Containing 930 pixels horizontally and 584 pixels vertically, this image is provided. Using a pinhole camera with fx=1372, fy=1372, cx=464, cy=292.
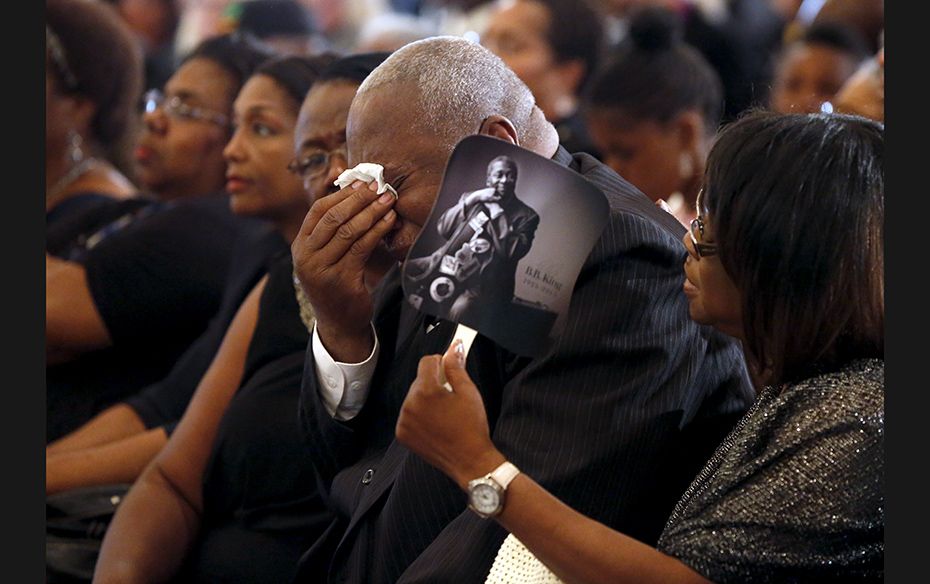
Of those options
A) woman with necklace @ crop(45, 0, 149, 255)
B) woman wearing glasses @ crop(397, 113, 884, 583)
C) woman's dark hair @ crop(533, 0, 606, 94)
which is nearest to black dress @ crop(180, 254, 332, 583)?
woman wearing glasses @ crop(397, 113, 884, 583)

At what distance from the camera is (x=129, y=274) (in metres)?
3.38

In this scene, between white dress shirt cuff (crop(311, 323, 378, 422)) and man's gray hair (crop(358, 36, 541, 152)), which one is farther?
white dress shirt cuff (crop(311, 323, 378, 422))

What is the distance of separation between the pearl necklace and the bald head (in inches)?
83.4

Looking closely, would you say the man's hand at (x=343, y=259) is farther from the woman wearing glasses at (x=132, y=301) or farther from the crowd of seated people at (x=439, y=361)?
the woman wearing glasses at (x=132, y=301)

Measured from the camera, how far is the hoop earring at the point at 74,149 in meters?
4.08

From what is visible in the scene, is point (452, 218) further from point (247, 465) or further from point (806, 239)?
point (247, 465)

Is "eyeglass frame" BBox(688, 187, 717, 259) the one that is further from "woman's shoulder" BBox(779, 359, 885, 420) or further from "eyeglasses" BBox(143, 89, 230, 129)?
"eyeglasses" BBox(143, 89, 230, 129)

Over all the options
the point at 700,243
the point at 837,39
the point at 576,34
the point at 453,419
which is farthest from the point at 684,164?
the point at 453,419

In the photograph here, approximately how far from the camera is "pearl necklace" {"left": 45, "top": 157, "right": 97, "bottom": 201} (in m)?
3.99

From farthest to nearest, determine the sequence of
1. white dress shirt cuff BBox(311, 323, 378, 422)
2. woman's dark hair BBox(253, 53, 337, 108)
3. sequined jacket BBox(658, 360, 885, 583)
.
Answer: woman's dark hair BBox(253, 53, 337, 108)
white dress shirt cuff BBox(311, 323, 378, 422)
sequined jacket BBox(658, 360, 885, 583)

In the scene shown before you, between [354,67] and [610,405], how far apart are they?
112cm

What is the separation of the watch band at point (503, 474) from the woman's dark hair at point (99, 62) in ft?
9.19

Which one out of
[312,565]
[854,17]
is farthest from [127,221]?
[854,17]

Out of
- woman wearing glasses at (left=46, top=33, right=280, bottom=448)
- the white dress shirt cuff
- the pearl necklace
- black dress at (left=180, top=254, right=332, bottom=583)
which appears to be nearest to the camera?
the white dress shirt cuff
